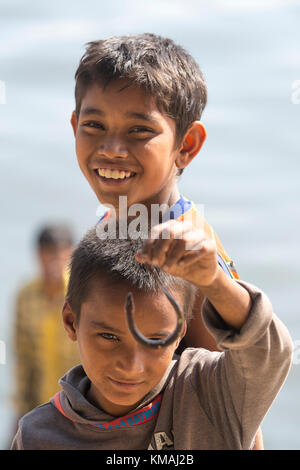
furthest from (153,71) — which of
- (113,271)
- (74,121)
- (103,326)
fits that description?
(103,326)

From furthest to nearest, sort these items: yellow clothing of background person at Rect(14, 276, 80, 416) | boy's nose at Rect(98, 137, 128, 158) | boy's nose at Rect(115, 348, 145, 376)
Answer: yellow clothing of background person at Rect(14, 276, 80, 416) < boy's nose at Rect(98, 137, 128, 158) < boy's nose at Rect(115, 348, 145, 376)

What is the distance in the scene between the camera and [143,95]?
98.3 inches

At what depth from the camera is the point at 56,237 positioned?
183 inches

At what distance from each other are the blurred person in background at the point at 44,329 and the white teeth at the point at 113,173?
6.26 feet

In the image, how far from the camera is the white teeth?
8.14 feet

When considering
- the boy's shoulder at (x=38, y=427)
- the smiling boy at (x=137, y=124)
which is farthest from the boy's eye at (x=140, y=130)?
the boy's shoulder at (x=38, y=427)

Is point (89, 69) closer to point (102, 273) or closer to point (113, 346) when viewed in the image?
point (102, 273)

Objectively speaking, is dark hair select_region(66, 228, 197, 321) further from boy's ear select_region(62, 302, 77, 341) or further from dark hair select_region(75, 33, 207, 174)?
dark hair select_region(75, 33, 207, 174)

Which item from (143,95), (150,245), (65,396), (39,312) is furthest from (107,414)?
(39,312)

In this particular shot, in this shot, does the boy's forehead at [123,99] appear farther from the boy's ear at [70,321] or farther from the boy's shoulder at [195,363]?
the boy's shoulder at [195,363]

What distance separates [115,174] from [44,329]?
6.98 ft

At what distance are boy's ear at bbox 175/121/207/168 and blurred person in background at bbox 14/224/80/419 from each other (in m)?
1.77

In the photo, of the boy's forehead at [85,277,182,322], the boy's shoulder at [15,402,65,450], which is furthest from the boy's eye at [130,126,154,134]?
the boy's shoulder at [15,402,65,450]

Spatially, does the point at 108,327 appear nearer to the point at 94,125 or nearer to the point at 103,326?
the point at 103,326
